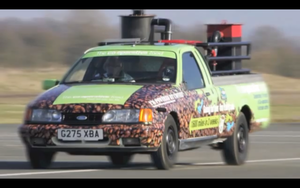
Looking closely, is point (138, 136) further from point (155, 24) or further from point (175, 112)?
point (155, 24)

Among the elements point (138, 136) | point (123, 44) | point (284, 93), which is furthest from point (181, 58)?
point (284, 93)

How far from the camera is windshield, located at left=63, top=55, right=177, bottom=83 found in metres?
12.5

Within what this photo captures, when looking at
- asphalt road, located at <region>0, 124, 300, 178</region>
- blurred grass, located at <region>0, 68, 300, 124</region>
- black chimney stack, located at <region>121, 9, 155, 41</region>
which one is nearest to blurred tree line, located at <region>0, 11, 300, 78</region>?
blurred grass, located at <region>0, 68, 300, 124</region>

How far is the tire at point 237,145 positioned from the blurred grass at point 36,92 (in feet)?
40.1

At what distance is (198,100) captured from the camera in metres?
12.6

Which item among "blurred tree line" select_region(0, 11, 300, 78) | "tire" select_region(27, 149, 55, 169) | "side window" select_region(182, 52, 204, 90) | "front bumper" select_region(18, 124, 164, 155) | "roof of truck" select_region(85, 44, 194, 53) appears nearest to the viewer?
"front bumper" select_region(18, 124, 164, 155)

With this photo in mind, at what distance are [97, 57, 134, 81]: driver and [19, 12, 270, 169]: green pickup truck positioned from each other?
0.01 meters

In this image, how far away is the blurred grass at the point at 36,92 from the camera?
28.4 m

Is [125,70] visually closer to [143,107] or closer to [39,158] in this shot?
[143,107]

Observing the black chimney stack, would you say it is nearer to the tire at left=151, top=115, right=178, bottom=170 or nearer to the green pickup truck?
the green pickup truck

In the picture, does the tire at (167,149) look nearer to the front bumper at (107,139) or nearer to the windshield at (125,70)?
the front bumper at (107,139)

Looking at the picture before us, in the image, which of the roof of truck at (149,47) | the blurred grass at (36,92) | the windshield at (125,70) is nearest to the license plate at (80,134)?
the windshield at (125,70)

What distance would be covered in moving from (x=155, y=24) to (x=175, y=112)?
12.9 ft

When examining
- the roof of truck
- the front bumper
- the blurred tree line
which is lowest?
the blurred tree line
